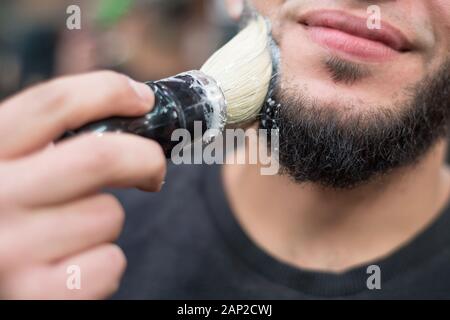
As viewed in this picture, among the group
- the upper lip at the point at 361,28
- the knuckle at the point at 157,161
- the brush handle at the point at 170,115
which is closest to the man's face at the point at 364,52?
the upper lip at the point at 361,28

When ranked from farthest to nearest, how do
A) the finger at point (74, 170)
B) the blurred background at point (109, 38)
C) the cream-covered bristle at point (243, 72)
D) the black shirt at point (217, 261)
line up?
the blurred background at point (109, 38) → the black shirt at point (217, 261) → the cream-covered bristle at point (243, 72) → the finger at point (74, 170)

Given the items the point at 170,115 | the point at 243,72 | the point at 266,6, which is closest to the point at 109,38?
the point at 266,6

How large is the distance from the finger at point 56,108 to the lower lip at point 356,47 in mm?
317

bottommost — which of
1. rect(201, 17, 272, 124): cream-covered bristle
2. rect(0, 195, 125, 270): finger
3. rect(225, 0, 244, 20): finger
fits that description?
rect(0, 195, 125, 270): finger

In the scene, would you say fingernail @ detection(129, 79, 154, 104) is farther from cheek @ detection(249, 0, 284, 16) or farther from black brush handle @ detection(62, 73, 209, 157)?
cheek @ detection(249, 0, 284, 16)

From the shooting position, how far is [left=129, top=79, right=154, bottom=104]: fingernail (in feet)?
1.66

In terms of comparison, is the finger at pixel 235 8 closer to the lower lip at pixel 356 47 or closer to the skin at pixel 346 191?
the skin at pixel 346 191

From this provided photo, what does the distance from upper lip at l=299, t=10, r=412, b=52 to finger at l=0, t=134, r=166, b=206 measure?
0.34 metres

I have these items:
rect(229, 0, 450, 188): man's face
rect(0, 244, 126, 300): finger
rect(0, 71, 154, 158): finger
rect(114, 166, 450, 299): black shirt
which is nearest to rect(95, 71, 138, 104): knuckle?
rect(0, 71, 154, 158): finger

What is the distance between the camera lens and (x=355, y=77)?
684 mm

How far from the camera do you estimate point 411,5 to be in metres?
0.68

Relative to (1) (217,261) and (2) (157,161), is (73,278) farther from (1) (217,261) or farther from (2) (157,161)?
(1) (217,261)

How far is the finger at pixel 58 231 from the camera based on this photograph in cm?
45

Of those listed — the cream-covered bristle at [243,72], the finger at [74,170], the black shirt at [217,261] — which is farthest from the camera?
the black shirt at [217,261]
